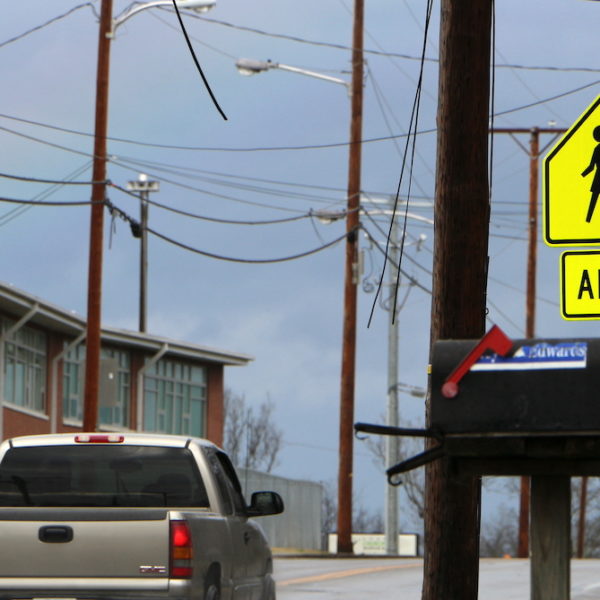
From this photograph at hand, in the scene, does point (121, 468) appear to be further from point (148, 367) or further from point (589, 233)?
point (148, 367)

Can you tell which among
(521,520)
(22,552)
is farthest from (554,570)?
(521,520)

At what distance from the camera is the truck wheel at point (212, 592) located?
1115cm

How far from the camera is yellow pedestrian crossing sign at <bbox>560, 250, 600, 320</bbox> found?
8578mm

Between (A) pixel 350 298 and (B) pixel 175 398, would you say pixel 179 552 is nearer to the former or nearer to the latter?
(A) pixel 350 298

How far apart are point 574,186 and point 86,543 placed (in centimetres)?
452

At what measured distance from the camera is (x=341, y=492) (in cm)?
3738

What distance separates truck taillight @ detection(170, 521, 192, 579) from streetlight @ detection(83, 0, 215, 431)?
1764 centimetres

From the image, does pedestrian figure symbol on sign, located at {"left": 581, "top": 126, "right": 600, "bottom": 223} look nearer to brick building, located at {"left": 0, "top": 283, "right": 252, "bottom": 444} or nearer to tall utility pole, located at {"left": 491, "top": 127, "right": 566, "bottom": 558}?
brick building, located at {"left": 0, "top": 283, "right": 252, "bottom": 444}

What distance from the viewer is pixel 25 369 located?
39500 mm

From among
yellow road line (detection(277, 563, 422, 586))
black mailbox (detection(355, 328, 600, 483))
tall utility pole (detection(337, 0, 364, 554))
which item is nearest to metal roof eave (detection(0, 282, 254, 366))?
tall utility pole (detection(337, 0, 364, 554))

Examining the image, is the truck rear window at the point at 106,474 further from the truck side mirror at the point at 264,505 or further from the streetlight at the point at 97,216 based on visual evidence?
the streetlight at the point at 97,216

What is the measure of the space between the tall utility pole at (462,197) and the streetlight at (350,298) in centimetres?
2657

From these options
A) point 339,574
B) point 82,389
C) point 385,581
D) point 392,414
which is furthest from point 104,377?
point 392,414

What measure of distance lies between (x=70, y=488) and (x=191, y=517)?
1.24 m
